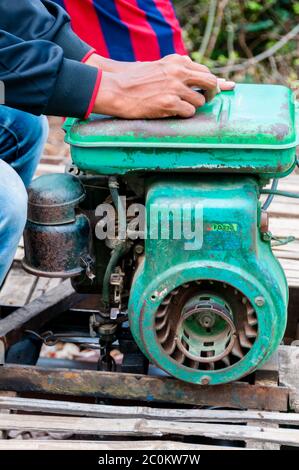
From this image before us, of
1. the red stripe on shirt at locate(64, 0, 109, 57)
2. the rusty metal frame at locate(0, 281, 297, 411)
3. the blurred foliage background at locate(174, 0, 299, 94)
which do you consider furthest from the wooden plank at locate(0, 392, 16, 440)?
the blurred foliage background at locate(174, 0, 299, 94)

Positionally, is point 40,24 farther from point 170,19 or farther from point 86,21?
point 170,19

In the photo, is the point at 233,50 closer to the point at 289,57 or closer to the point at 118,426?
the point at 289,57

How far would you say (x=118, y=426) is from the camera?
2.08 metres

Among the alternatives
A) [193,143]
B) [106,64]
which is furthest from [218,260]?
[106,64]

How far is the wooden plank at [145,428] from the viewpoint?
2.04 m

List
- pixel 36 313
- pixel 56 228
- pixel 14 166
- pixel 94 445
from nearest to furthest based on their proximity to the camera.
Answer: pixel 94 445
pixel 56 228
pixel 14 166
pixel 36 313

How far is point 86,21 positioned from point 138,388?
1.64m

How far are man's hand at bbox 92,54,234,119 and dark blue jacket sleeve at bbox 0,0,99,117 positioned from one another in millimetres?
51

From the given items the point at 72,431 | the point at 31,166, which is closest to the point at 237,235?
the point at 72,431

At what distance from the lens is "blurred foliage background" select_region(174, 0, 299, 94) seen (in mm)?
5641

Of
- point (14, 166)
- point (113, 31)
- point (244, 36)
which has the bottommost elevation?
point (244, 36)

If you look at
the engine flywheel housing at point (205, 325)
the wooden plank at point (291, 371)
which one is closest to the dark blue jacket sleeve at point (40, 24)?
the engine flywheel housing at point (205, 325)

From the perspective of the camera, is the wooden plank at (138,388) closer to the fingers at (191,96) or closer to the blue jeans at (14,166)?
the blue jeans at (14,166)

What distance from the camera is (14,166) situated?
2422 millimetres
